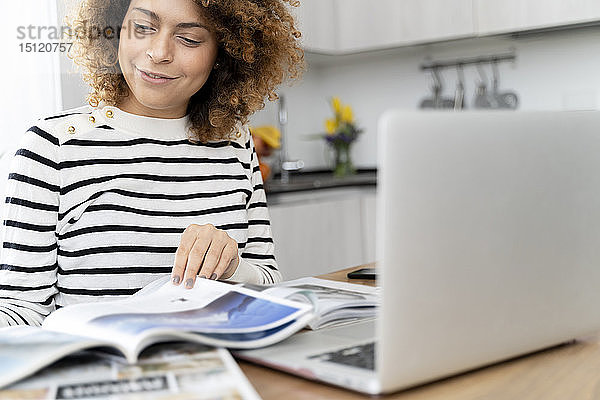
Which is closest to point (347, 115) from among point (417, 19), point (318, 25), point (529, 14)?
point (318, 25)

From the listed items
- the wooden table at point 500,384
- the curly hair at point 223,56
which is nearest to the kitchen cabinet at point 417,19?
the curly hair at point 223,56

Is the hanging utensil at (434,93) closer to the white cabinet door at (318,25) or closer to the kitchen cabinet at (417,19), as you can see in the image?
the kitchen cabinet at (417,19)

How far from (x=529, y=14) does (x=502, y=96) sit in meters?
0.42

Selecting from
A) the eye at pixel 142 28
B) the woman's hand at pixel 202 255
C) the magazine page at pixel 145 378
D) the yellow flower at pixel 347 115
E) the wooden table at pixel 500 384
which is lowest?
the wooden table at pixel 500 384

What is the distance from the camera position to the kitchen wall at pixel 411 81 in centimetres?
315

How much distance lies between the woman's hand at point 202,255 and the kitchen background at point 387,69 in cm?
169

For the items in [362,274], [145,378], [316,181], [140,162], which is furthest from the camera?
[316,181]

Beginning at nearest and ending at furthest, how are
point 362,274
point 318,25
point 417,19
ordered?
point 362,274, point 417,19, point 318,25

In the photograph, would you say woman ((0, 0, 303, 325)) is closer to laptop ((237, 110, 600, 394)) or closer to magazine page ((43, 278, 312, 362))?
magazine page ((43, 278, 312, 362))

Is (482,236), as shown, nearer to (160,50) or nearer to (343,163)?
(160,50)

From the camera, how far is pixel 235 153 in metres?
1.46

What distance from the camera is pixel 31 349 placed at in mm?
669

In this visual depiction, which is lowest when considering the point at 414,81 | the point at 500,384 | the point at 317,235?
the point at 317,235

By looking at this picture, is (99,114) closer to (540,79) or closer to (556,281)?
(556,281)
